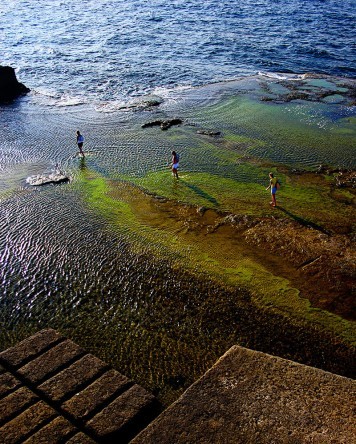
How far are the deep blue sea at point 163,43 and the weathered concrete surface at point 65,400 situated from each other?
29.5m

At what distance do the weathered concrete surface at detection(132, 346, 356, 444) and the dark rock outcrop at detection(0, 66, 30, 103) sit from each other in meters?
34.5

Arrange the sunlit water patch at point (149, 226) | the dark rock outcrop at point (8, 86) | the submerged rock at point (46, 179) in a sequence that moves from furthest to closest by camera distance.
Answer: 1. the dark rock outcrop at point (8, 86)
2. the submerged rock at point (46, 179)
3. the sunlit water patch at point (149, 226)

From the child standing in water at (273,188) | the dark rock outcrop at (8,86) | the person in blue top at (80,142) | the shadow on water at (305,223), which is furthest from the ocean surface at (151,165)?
the shadow on water at (305,223)

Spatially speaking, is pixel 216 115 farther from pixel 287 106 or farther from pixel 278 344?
pixel 278 344

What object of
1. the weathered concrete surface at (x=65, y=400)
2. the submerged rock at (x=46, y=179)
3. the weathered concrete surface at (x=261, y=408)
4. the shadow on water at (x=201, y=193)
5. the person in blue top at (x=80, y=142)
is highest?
the person in blue top at (x=80, y=142)

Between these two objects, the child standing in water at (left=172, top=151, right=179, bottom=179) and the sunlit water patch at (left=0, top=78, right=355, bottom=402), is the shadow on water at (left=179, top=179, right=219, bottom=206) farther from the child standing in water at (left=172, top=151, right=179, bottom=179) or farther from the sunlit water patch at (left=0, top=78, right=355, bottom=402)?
the child standing in water at (left=172, top=151, right=179, bottom=179)

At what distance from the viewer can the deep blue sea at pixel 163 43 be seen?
131ft

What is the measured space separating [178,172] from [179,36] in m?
37.5

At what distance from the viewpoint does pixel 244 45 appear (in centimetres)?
4906

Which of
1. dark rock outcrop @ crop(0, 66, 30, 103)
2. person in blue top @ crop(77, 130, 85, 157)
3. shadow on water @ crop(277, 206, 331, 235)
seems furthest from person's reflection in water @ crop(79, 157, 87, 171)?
dark rock outcrop @ crop(0, 66, 30, 103)

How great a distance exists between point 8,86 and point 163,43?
22.0 m

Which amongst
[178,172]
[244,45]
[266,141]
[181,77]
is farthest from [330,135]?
[244,45]

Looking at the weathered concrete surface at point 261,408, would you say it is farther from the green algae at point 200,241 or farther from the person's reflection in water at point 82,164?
the person's reflection in water at point 82,164

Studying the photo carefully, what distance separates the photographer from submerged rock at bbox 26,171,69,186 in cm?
2167
